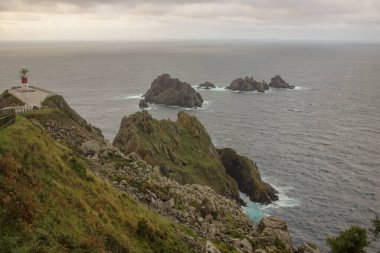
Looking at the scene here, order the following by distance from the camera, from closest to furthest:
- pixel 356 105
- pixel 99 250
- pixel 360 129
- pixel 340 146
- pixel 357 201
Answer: pixel 99 250, pixel 357 201, pixel 340 146, pixel 360 129, pixel 356 105

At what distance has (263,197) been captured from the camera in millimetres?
79812

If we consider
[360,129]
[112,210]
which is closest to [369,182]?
[360,129]

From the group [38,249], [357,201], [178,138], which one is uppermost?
[38,249]

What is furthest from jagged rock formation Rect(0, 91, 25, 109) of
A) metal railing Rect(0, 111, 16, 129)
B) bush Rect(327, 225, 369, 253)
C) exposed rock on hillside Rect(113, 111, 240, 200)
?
bush Rect(327, 225, 369, 253)

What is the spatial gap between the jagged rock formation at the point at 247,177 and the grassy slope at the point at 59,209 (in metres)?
50.6

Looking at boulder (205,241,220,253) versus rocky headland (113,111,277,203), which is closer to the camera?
boulder (205,241,220,253)

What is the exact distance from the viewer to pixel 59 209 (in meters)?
23.1

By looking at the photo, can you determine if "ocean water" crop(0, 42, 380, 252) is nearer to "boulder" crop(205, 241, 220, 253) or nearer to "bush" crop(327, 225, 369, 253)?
"bush" crop(327, 225, 369, 253)

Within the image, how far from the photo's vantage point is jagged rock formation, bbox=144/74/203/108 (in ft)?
551

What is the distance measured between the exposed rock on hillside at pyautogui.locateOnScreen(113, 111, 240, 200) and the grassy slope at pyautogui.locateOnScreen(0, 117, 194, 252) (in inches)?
1455

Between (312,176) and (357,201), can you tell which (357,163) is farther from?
(357,201)

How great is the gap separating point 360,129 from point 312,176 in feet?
158

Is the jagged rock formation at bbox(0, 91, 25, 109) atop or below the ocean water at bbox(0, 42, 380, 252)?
atop

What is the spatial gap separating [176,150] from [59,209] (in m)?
59.8
